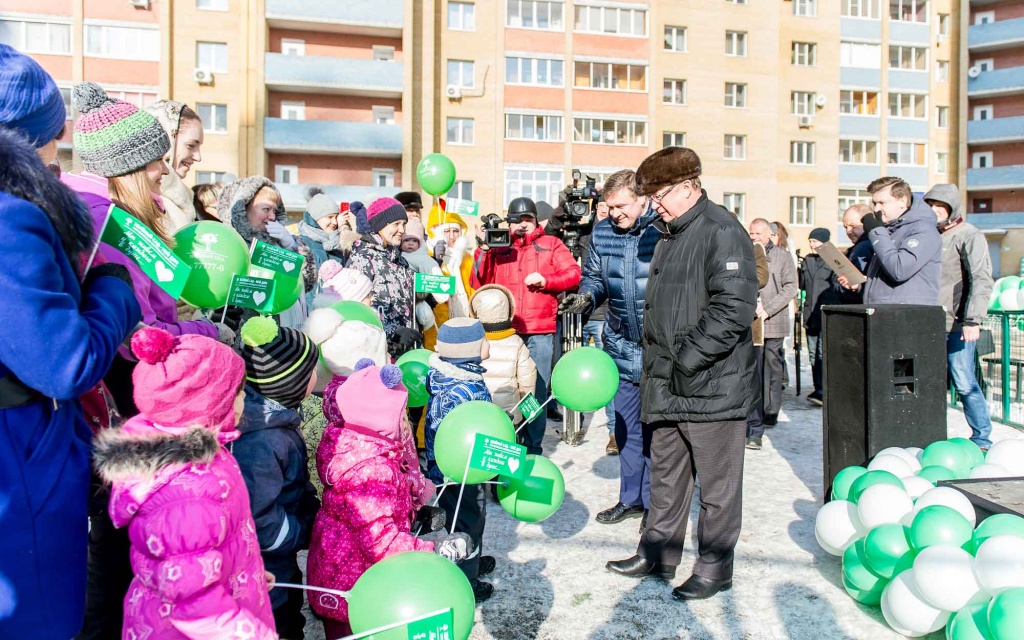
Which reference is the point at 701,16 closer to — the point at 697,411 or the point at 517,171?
the point at 517,171

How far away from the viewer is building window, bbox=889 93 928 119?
37031 millimetres

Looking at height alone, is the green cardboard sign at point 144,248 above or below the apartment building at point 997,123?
below

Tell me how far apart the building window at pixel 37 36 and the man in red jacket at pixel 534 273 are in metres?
27.8

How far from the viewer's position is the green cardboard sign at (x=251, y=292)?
2467 millimetres

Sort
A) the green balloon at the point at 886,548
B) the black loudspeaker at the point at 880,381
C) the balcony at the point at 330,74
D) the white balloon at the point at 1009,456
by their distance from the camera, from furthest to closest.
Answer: the balcony at the point at 330,74 < the black loudspeaker at the point at 880,381 < the white balloon at the point at 1009,456 < the green balloon at the point at 886,548

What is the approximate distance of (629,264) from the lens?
423cm

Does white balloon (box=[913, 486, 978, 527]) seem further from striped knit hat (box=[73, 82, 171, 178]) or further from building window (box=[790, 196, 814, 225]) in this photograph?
building window (box=[790, 196, 814, 225])

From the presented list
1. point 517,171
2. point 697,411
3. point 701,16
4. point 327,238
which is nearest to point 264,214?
point 327,238

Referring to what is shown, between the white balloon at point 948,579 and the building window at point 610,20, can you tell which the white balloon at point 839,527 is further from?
the building window at point 610,20

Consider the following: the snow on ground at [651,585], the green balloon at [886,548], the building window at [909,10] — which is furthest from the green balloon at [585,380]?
the building window at [909,10]

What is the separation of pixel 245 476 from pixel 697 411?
193cm

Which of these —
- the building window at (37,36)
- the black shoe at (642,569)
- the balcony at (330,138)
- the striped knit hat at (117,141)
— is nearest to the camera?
the striped knit hat at (117,141)

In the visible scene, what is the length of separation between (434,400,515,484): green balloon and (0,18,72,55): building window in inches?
1193

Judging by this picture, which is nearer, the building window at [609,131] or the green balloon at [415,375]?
the green balloon at [415,375]
